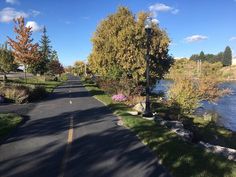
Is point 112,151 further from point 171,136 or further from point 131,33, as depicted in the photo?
point 131,33

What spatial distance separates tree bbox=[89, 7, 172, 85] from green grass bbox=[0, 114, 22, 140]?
15.2m

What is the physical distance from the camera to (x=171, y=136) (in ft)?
39.2

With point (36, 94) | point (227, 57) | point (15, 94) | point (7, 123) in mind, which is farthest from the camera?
point (227, 57)

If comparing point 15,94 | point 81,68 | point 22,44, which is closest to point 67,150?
point 15,94

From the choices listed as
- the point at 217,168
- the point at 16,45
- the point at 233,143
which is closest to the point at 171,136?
the point at 217,168

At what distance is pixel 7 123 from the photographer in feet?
48.5

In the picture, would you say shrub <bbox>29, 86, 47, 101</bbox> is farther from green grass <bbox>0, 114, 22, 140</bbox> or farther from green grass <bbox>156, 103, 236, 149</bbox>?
green grass <bbox>156, 103, 236, 149</bbox>

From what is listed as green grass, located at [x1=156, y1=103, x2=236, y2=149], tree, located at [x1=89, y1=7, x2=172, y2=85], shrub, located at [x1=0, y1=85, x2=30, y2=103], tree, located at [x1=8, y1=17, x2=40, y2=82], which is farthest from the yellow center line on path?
tree, located at [x1=8, y1=17, x2=40, y2=82]

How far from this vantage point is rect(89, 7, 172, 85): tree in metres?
29.6

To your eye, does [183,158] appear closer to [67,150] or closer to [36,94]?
[67,150]

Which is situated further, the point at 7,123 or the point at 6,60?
the point at 6,60

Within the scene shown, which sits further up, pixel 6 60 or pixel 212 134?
pixel 6 60

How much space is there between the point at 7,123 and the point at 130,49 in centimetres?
1677

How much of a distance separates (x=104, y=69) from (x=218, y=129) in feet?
63.3
